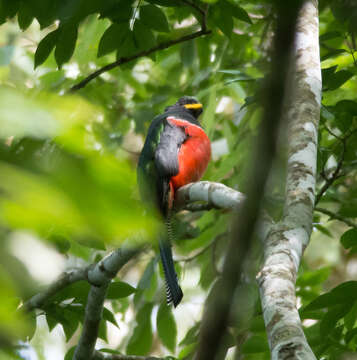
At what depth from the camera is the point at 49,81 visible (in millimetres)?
4203

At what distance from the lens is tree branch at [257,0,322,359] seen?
1403mm

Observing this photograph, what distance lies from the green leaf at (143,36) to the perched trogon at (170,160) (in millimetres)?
707

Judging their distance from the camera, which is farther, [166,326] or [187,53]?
[187,53]

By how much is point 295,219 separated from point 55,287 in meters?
1.32

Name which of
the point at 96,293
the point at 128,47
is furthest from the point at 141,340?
the point at 128,47

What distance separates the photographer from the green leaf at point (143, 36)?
282cm

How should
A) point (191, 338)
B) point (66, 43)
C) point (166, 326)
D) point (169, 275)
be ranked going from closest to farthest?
1. point (66, 43)
2. point (169, 275)
3. point (191, 338)
4. point (166, 326)

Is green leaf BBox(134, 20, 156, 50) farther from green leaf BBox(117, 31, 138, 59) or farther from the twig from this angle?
the twig

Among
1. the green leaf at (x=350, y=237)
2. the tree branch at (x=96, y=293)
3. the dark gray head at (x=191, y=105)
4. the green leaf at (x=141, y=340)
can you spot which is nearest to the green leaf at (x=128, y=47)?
the tree branch at (x=96, y=293)

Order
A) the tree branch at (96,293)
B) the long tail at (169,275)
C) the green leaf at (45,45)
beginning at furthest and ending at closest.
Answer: the long tail at (169,275) → the green leaf at (45,45) → the tree branch at (96,293)

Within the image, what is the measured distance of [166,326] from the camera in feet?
11.8

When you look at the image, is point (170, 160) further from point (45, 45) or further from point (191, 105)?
point (45, 45)

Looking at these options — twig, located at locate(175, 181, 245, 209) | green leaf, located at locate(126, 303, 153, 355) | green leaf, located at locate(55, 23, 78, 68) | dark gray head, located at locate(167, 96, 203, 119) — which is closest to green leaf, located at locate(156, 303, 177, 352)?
green leaf, located at locate(126, 303, 153, 355)

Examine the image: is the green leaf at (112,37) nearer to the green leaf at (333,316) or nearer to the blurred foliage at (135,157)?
the blurred foliage at (135,157)
